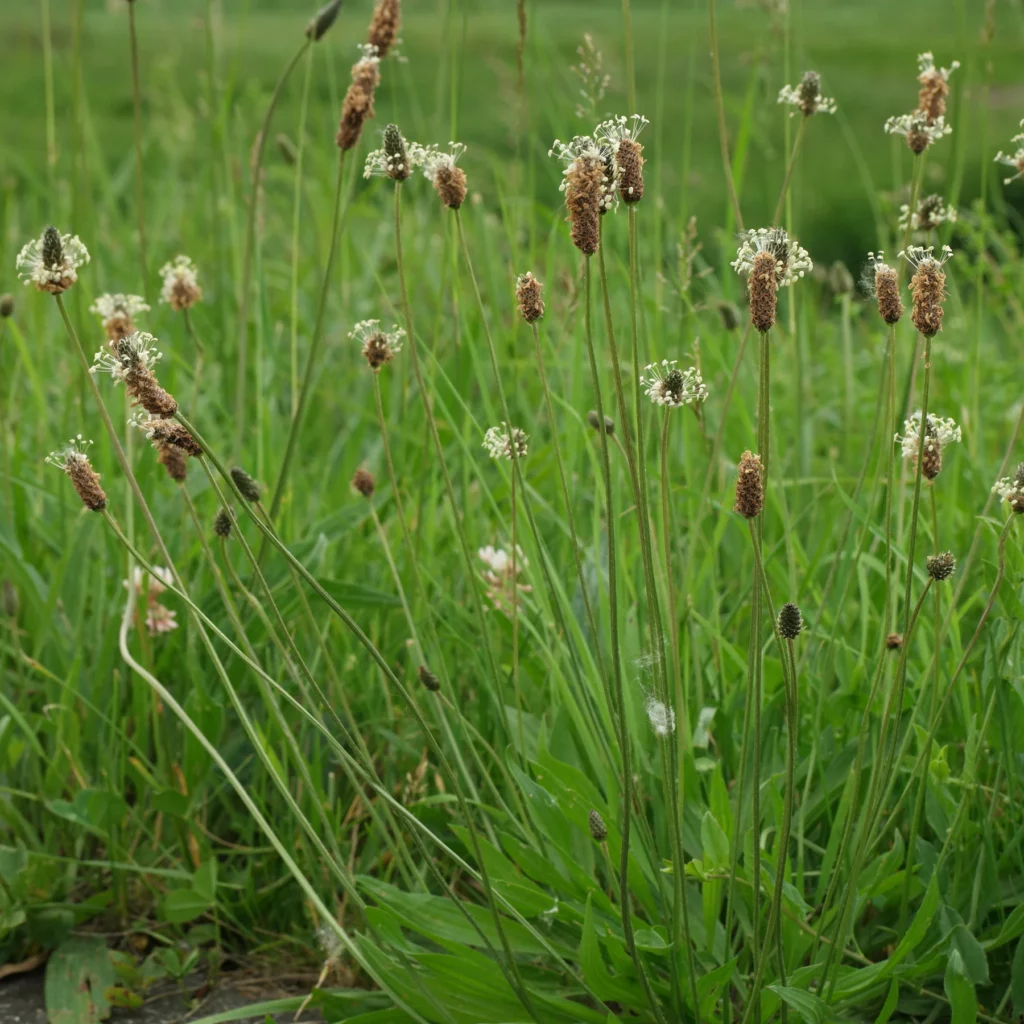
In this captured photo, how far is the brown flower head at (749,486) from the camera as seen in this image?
31.9 inches

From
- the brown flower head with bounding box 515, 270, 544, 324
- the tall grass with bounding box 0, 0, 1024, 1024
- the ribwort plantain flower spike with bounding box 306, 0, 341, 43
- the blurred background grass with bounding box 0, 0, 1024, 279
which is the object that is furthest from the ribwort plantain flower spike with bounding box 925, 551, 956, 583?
the blurred background grass with bounding box 0, 0, 1024, 279

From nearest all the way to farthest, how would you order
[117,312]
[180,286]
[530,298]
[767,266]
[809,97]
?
[767,266], [530,298], [809,97], [117,312], [180,286]

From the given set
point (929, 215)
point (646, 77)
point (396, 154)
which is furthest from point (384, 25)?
point (646, 77)

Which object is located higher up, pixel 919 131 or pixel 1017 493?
pixel 919 131

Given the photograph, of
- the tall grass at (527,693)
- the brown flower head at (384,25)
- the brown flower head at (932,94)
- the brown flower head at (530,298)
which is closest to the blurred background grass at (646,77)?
the tall grass at (527,693)

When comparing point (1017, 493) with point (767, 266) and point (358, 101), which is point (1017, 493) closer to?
point (767, 266)

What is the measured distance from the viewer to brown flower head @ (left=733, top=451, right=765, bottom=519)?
81cm

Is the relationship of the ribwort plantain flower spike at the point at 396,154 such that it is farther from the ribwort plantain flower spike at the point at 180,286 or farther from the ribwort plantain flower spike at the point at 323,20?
the ribwort plantain flower spike at the point at 180,286

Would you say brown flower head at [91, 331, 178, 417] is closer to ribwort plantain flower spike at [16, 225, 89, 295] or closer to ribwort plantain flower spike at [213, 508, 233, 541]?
ribwort plantain flower spike at [16, 225, 89, 295]

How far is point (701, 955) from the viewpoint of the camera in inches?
47.3

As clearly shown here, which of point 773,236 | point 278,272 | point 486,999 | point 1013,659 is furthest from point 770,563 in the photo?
point 278,272

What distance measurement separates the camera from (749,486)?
819 mm

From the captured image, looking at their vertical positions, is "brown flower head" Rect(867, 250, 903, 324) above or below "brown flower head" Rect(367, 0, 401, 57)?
below

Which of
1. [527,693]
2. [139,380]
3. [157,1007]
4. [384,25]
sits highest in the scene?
[384,25]
